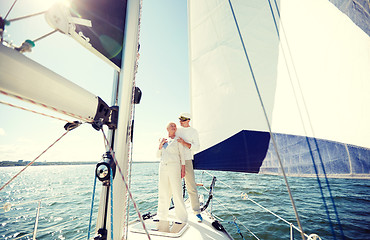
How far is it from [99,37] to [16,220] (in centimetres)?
952

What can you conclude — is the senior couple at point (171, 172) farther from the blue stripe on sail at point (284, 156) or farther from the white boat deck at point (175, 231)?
the blue stripe on sail at point (284, 156)

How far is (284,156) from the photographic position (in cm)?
176

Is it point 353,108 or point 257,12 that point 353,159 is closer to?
point 353,108

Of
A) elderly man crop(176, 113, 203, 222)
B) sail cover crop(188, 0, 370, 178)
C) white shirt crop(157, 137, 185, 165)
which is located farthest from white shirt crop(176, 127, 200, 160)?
sail cover crop(188, 0, 370, 178)

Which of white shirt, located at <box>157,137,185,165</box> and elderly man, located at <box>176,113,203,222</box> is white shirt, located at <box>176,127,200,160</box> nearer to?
elderly man, located at <box>176,113,203,222</box>

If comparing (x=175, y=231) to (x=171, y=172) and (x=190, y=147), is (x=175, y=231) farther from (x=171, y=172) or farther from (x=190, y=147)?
(x=190, y=147)

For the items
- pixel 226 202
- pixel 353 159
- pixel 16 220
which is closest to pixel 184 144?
pixel 353 159

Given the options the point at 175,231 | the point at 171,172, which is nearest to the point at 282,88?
the point at 171,172

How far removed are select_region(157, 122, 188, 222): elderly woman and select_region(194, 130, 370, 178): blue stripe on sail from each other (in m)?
0.96

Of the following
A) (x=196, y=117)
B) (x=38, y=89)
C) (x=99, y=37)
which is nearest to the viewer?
(x=38, y=89)

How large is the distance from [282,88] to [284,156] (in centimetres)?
72

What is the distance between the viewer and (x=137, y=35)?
113cm

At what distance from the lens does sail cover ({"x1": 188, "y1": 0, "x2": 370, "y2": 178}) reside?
1.16 m

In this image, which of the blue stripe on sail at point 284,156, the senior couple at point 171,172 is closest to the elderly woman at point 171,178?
the senior couple at point 171,172
